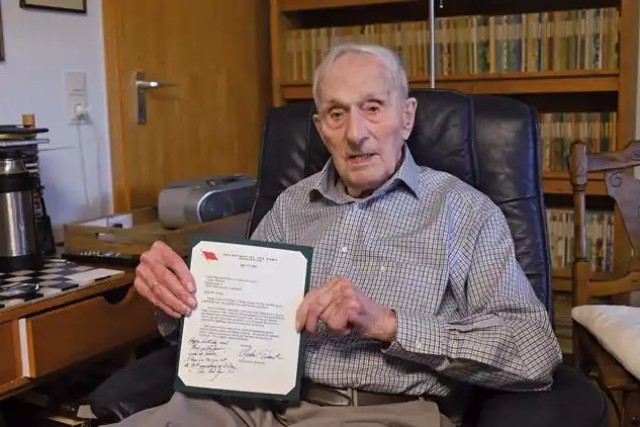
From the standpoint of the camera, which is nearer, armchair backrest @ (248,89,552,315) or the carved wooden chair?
armchair backrest @ (248,89,552,315)

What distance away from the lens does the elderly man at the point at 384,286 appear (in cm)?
123

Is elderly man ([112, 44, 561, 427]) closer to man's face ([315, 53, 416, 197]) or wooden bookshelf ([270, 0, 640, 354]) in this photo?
man's face ([315, 53, 416, 197])

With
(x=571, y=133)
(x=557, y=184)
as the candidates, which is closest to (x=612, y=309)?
(x=557, y=184)

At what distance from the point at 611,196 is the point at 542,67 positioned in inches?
31.0

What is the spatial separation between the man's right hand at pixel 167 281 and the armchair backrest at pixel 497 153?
59 centimetres

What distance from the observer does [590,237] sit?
103 inches

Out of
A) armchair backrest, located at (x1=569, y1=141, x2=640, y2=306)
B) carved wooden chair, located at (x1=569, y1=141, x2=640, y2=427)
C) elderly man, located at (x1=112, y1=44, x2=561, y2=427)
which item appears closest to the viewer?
elderly man, located at (x1=112, y1=44, x2=561, y2=427)

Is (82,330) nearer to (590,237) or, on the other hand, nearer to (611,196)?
(611,196)

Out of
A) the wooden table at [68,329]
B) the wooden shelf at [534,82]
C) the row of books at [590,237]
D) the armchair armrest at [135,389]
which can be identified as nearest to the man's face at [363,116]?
the armchair armrest at [135,389]

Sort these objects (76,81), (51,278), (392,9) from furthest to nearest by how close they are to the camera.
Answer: (392,9) < (76,81) < (51,278)

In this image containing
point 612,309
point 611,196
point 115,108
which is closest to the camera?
point 612,309

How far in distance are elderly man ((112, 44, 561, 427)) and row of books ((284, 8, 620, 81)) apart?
97 centimetres

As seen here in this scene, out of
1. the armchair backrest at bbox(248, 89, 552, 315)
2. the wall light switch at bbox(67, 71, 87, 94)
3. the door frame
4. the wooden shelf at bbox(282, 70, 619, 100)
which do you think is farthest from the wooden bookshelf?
the armchair backrest at bbox(248, 89, 552, 315)

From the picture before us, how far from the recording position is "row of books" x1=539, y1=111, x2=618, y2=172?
2559mm
